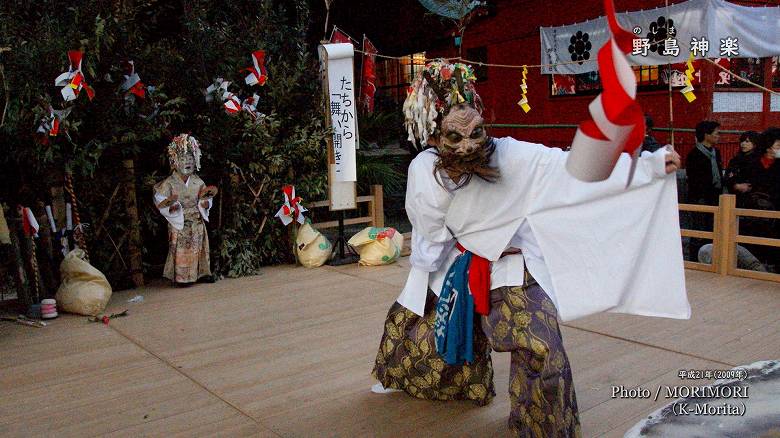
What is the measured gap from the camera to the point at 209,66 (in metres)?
6.99

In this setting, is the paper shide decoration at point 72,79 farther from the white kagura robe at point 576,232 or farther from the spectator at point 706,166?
the spectator at point 706,166

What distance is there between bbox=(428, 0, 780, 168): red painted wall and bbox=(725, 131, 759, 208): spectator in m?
2.97

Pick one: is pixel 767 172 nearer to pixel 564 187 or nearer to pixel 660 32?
pixel 660 32

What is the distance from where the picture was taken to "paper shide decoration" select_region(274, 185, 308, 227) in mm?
7074

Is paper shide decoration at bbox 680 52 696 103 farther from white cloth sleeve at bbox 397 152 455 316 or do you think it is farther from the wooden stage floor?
white cloth sleeve at bbox 397 152 455 316

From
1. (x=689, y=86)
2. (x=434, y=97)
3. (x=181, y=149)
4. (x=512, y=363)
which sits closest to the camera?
(x=512, y=363)

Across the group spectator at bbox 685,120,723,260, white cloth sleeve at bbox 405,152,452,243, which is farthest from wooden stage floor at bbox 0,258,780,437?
spectator at bbox 685,120,723,260

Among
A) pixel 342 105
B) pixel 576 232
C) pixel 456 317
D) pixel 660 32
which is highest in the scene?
pixel 660 32

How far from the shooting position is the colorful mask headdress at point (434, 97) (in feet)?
10.7

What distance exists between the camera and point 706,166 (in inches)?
271

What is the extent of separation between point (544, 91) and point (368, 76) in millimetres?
4241

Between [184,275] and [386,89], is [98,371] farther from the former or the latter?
[386,89]

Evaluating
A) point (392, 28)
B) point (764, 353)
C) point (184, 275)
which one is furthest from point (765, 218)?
point (392, 28)

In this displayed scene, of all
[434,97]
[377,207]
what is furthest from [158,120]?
[434,97]
